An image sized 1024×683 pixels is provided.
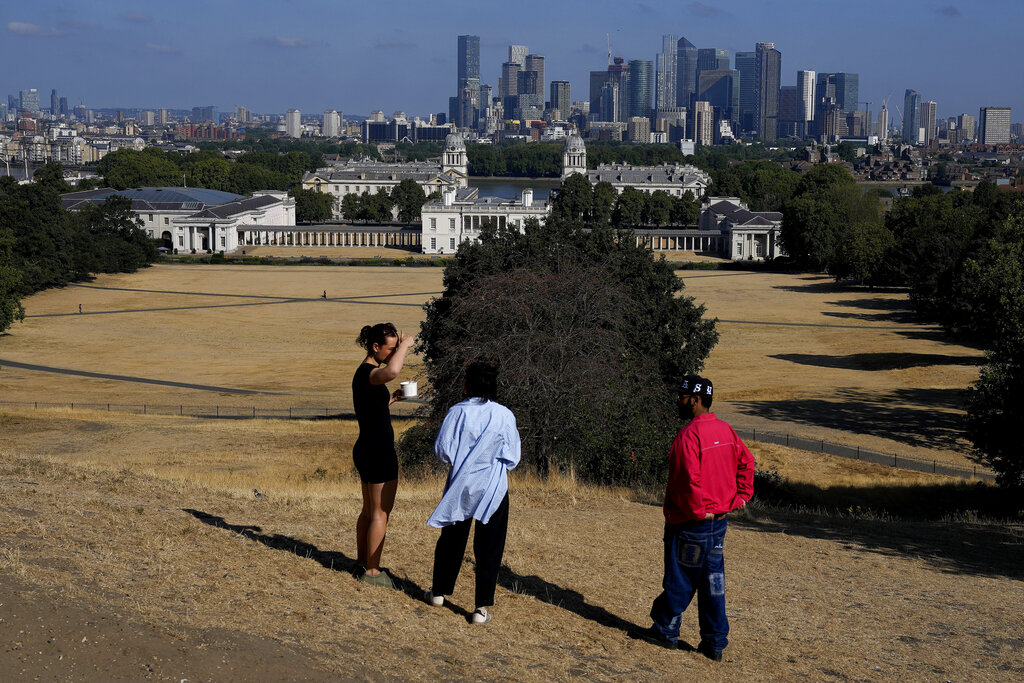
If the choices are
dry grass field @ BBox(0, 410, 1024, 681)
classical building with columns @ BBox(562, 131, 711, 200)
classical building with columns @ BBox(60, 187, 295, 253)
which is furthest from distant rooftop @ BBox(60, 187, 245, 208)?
dry grass field @ BBox(0, 410, 1024, 681)

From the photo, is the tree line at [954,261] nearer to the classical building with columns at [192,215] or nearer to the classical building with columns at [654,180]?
the classical building with columns at [654,180]

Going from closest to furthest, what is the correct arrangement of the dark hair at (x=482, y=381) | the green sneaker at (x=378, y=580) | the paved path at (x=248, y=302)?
the dark hair at (x=482, y=381)
the green sneaker at (x=378, y=580)
the paved path at (x=248, y=302)

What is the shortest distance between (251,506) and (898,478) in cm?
1725

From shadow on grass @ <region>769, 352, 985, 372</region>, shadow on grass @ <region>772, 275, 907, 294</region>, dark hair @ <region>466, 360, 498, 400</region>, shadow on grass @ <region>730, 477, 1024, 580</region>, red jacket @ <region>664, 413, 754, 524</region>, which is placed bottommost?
shadow on grass @ <region>769, 352, 985, 372</region>

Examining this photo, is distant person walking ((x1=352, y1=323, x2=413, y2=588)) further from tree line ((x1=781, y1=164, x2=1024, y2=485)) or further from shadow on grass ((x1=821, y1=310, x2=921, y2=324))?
shadow on grass ((x1=821, y1=310, x2=921, y2=324))

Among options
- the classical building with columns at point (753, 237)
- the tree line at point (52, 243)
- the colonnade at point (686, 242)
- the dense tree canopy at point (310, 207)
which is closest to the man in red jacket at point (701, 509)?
the tree line at point (52, 243)

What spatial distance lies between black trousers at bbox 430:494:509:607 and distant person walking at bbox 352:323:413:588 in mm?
582

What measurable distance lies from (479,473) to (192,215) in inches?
4851

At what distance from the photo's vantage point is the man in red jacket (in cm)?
849

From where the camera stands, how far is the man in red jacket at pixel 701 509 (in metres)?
8.49

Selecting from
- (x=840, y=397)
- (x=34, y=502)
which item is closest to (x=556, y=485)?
(x=34, y=502)

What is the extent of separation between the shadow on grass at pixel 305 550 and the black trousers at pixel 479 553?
0.23 m

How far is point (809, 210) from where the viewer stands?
98.8m

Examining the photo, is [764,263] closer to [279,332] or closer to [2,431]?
[279,332]
